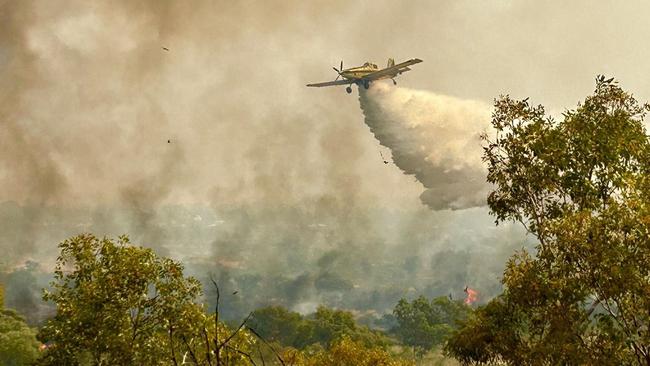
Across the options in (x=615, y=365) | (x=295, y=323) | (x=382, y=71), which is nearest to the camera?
(x=615, y=365)

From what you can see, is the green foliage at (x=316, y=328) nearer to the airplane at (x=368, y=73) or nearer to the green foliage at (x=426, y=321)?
the green foliage at (x=426, y=321)

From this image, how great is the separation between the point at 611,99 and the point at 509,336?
36.3ft

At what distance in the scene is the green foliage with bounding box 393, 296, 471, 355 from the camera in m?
148

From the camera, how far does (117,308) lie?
83.1 feet

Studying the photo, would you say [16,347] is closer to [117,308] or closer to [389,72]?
[117,308]

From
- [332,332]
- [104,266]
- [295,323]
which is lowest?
[104,266]

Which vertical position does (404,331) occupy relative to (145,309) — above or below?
above

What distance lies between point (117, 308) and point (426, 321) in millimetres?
138002

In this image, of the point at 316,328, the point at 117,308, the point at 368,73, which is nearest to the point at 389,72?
the point at 368,73

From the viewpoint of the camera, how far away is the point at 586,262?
55.6 feet

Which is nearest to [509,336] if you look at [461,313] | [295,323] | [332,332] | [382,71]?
[382,71]

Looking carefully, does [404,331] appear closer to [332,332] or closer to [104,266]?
[332,332]

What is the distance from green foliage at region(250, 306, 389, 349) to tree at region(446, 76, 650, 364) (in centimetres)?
9738

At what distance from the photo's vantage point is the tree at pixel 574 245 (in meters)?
16.0
